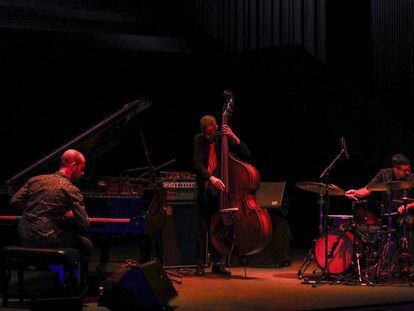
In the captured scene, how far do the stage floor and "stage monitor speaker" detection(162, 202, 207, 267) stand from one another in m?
0.36

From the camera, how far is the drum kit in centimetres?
739

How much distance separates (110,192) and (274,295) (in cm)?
161

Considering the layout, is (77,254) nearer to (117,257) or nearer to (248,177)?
(248,177)

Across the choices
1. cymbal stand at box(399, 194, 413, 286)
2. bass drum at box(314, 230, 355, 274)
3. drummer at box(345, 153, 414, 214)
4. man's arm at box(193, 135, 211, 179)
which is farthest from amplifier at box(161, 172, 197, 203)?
cymbal stand at box(399, 194, 413, 286)

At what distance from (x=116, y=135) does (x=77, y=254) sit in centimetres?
138

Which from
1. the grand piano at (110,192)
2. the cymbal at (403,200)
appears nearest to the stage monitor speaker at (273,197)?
the cymbal at (403,200)

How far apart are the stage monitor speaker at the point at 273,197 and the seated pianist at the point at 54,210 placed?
9.51 ft

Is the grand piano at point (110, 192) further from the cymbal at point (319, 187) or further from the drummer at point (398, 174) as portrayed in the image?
the drummer at point (398, 174)

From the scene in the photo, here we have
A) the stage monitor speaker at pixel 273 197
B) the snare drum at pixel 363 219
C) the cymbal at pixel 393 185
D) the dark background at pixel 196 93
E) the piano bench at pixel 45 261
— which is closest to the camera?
the piano bench at pixel 45 261

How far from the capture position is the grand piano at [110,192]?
251 inches

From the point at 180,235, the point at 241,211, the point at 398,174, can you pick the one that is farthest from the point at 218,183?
the point at 398,174

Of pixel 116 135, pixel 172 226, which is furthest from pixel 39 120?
pixel 116 135

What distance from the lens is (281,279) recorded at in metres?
7.70

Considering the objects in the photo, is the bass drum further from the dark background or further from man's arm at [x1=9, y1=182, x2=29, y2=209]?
man's arm at [x1=9, y1=182, x2=29, y2=209]
